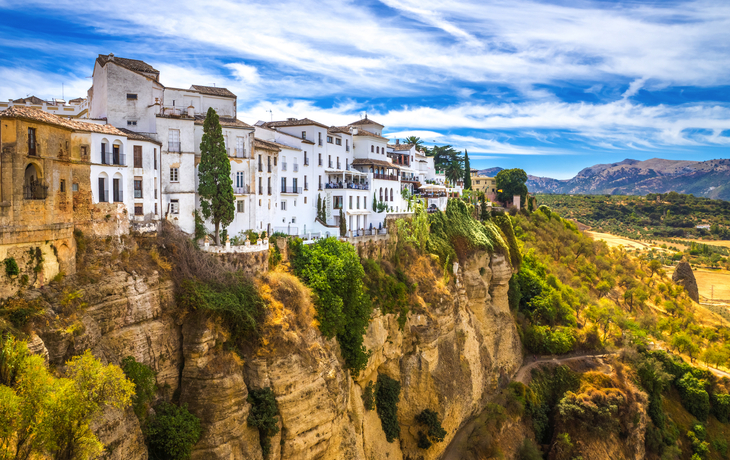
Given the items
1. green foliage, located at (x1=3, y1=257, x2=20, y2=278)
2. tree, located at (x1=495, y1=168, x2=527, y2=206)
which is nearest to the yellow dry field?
tree, located at (x1=495, y1=168, x2=527, y2=206)

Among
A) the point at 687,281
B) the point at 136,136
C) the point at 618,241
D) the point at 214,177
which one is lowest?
the point at 687,281

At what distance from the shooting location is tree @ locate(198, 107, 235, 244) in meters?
29.5

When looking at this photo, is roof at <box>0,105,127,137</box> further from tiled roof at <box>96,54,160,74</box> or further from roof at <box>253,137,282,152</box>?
roof at <box>253,137,282,152</box>

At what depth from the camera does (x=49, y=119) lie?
68.7ft

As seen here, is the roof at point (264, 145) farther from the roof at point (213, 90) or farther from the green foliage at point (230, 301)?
the green foliage at point (230, 301)

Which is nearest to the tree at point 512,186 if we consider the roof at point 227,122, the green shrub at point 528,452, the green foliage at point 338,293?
the green shrub at point 528,452

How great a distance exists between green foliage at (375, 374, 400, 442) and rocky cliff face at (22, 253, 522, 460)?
1.97 feet

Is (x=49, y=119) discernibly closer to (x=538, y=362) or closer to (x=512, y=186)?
(x=538, y=362)

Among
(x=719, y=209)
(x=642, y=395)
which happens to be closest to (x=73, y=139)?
(x=642, y=395)

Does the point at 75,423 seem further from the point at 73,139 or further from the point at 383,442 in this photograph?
the point at 383,442

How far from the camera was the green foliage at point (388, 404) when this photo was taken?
35.1 m

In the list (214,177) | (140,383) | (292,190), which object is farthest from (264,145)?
(140,383)

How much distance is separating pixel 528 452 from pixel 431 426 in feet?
38.8

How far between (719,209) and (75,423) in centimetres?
18188
